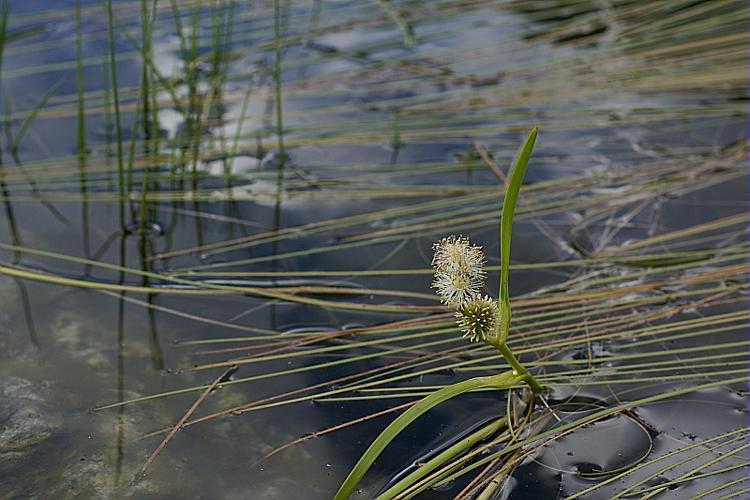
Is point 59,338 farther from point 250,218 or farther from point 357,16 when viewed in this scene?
point 357,16

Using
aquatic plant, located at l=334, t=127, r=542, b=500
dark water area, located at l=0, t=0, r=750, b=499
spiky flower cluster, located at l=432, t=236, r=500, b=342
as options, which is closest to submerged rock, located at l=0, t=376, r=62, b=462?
dark water area, located at l=0, t=0, r=750, b=499

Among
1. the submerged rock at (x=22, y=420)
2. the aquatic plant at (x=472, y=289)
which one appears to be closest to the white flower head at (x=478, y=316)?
the aquatic plant at (x=472, y=289)

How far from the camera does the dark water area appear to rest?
1273 millimetres

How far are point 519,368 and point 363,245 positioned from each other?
68 centimetres

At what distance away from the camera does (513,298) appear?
1.63m

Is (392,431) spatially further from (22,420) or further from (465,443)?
(22,420)

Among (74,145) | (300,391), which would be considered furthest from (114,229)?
(300,391)

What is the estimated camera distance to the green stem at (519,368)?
1.15 meters

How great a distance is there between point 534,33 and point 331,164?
1070 mm

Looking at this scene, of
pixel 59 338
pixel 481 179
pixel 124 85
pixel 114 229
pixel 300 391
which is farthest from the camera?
pixel 124 85

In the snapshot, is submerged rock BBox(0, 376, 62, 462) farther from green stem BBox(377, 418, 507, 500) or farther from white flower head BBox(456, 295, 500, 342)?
white flower head BBox(456, 295, 500, 342)

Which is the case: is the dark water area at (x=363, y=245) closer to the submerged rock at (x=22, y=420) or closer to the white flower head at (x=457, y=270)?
the submerged rock at (x=22, y=420)

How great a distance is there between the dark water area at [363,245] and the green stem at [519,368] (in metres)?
0.05

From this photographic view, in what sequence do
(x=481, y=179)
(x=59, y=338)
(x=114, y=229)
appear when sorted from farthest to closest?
(x=481, y=179)
(x=114, y=229)
(x=59, y=338)
